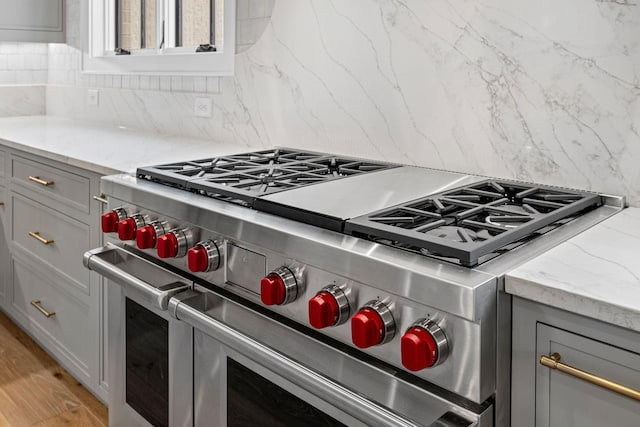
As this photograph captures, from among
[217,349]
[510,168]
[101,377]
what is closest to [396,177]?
[510,168]

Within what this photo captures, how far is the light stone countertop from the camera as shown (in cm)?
79

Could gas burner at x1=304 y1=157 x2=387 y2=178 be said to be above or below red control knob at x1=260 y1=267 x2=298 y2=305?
above

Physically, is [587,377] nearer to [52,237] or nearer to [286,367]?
[286,367]

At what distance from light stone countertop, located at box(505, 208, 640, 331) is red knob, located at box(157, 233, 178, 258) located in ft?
2.56

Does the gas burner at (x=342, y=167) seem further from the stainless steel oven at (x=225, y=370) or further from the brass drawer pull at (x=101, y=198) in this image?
the brass drawer pull at (x=101, y=198)

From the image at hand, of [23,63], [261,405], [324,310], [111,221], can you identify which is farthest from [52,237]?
[23,63]

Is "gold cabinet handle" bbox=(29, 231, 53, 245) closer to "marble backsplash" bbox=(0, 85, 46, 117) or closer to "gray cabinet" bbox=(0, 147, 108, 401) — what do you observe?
"gray cabinet" bbox=(0, 147, 108, 401)

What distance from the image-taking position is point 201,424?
4.58 ft

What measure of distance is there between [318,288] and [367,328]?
0.17 metres

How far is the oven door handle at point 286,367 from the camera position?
0.95 meters

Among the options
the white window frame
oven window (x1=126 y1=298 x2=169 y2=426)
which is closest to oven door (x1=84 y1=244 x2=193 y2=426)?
oven window (x1=126 y1=298 x2=169 y2=426)

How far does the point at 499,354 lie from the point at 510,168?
0.76 m

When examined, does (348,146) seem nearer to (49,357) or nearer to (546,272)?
(546,272)

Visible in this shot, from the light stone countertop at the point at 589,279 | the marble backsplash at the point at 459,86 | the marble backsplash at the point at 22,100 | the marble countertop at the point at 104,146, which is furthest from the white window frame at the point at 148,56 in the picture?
the light stone countertop at the point at 589,279
